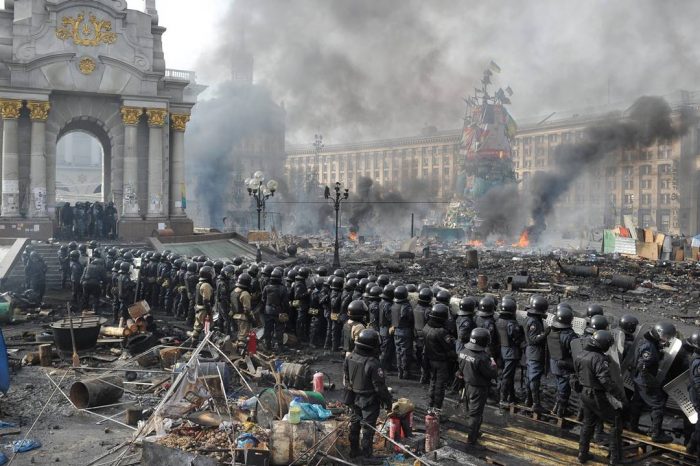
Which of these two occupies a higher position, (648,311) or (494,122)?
(494,122)

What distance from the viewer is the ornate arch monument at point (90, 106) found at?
92.1 ft

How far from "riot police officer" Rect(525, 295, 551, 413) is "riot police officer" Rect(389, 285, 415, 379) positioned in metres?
2.31

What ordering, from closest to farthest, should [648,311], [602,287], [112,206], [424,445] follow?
[424,445] < [648,311] < [602,287] < [112,206]

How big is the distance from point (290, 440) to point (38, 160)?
26.5 meters

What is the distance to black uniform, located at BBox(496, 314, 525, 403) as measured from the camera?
9.79 metres

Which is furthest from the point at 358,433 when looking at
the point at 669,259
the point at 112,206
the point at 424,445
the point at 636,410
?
the point at 669,259

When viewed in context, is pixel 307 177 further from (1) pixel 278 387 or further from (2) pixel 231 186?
(1) pixel 278 387

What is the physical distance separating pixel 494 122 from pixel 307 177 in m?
26.4

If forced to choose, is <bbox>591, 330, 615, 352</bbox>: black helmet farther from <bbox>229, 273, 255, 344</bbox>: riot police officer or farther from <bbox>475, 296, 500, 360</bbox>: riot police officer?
<bbox>229, 273, 255, 344</bbox>: riot police officer

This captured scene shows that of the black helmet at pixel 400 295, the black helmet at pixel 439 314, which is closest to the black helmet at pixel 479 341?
the black helmet at pixel 439 314

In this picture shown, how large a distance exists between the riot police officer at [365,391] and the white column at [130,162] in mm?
25173

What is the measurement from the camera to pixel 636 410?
884 cm

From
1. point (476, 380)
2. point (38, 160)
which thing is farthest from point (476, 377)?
point (38, 160)

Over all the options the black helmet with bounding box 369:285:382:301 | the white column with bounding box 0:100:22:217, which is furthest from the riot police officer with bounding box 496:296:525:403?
the white column with bounding box 0:100:22:217
